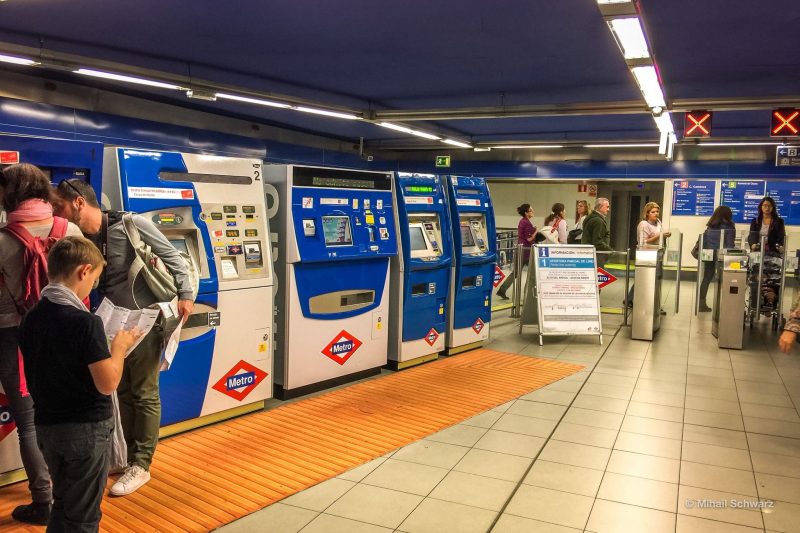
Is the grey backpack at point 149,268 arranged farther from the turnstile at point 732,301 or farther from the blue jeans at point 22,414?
the turnstile at point 732,301

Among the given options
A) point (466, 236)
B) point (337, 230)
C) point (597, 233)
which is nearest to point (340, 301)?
point (337, 230)

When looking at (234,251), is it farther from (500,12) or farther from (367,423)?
(500,12)

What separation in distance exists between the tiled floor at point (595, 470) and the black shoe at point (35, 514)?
2.84 ft

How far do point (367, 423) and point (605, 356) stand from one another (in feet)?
11.2

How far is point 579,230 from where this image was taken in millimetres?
10656

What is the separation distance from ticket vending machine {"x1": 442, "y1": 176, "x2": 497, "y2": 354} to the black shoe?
4.34m

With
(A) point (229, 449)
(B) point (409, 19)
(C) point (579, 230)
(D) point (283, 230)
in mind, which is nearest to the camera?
(A) point (229, 449)

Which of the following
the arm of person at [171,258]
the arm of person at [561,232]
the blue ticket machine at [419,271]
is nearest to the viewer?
the arm of person at [171,258]

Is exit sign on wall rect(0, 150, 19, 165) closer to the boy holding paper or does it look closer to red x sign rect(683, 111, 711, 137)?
the boy holding paper

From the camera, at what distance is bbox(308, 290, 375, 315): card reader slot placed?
5.18m

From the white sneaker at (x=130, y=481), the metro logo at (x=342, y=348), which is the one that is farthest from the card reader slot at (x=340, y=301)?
the white sneaker at (x=130, y=481)

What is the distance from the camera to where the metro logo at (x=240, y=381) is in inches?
176

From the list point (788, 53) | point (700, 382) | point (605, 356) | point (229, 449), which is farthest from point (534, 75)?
point (229, 449)

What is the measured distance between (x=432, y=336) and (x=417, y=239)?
1000 millimetres
